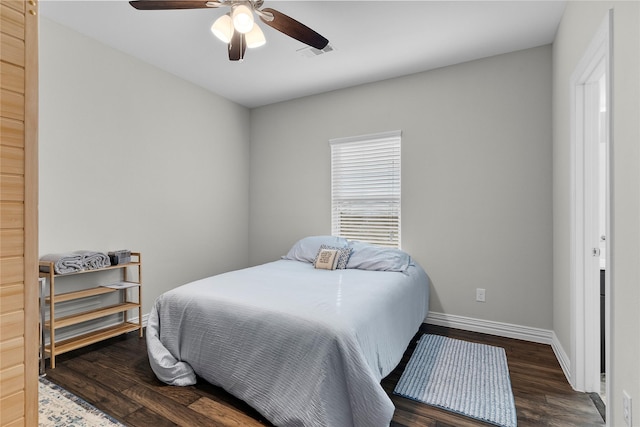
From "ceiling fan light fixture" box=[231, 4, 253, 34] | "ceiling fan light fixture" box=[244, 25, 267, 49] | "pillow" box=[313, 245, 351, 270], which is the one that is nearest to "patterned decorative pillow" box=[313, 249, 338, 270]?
"pillow" box=[313, 245, 351, 270]

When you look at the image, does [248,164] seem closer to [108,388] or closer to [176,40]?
[176,40]

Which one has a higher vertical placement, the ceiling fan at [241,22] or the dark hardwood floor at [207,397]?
the ceiling fan at [241,22]

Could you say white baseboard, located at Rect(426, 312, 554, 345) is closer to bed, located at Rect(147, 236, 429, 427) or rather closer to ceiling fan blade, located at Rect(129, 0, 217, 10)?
bed, located at Rect(147, 236, 429, 427)

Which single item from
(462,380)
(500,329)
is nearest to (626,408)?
(462,380)

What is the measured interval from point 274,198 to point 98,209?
2076mm

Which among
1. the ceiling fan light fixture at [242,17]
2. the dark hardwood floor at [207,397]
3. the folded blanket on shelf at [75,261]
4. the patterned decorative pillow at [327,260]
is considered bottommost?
the dark hardwood floor at [207,397]

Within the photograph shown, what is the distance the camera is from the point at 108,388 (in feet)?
7.13

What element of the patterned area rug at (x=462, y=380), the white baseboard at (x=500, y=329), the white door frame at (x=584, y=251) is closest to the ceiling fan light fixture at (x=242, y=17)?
the white door frame at (x=584, y=251)

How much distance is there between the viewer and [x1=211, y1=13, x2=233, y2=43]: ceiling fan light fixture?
2080 millimetres

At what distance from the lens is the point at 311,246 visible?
371 cm

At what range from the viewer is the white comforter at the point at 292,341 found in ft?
5.39

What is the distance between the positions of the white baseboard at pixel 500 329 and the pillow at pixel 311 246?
48.9 inches

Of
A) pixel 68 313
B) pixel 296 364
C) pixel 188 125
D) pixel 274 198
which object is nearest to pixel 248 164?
pixel 274 198

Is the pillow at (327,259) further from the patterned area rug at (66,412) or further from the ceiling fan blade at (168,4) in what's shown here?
the ceiling fan blade at (168,4)
